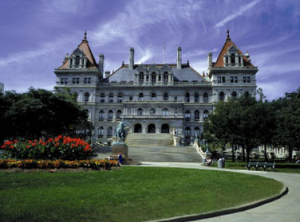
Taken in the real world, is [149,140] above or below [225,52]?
below

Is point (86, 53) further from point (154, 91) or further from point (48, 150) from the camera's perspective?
point (48, 150)

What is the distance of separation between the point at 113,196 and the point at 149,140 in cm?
4152

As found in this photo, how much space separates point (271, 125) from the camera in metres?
31.2

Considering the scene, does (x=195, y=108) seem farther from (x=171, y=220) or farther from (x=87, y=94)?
(x=171, y=220)

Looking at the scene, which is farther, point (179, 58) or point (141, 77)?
point (179, 58)

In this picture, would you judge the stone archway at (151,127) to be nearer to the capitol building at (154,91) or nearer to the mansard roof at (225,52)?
the capitol building at (154,91)

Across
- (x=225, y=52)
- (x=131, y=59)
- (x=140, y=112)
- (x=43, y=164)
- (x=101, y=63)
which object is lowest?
(x=43, y=164)

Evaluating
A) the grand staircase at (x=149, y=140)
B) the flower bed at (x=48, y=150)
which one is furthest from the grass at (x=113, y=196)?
the grand staircase at (x=149, y=140)

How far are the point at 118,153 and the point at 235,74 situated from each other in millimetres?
45679

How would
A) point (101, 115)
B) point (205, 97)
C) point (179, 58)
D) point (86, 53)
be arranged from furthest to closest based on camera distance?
point (179, 58), point (86, 53), point (101, 115), point (205, 97)

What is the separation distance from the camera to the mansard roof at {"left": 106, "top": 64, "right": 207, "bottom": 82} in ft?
220

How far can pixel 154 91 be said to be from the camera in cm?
6569

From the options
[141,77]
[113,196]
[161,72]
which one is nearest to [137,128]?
[141,77]

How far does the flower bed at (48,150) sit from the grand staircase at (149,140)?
3058cm
